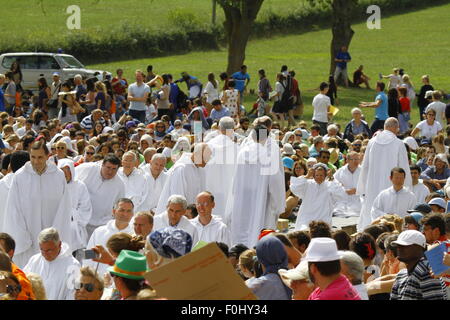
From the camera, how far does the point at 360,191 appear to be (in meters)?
16.3

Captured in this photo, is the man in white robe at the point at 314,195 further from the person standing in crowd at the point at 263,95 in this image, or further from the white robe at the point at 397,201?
the person standing in crowd at the point at 263,95

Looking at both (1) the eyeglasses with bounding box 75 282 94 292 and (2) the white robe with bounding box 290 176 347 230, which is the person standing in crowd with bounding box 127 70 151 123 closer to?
(2) the white robe with bounding box 290 176 347 230

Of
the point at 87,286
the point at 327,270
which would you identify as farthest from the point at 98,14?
the point at 327,270

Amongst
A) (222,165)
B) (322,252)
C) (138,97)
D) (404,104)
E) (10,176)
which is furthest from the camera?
(138,97)

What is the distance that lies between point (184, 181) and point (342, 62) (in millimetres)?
24696

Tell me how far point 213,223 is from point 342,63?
1052 inches

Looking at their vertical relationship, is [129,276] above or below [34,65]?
above

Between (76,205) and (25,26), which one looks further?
(25,26)

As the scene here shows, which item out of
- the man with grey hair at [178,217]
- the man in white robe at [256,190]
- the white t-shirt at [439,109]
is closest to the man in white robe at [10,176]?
the man with grey hair at [178,217]

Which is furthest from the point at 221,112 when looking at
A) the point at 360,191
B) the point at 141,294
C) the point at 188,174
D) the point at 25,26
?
the point at 25,26

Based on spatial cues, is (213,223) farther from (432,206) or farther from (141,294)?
(141,294)

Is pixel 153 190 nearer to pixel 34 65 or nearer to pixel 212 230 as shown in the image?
pixel 212 230

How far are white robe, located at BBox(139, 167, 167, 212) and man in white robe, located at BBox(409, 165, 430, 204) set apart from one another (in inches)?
138

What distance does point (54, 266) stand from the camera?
10094 mm
